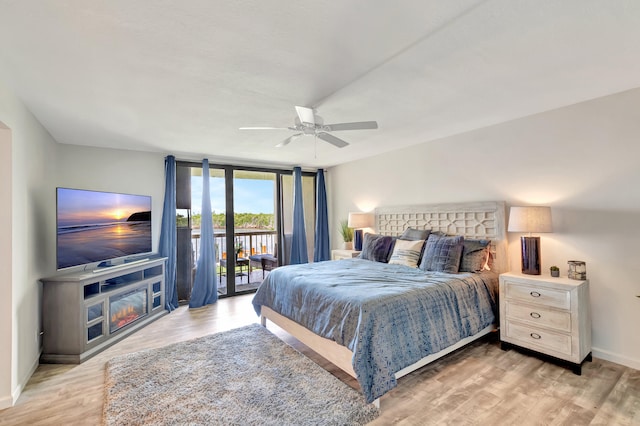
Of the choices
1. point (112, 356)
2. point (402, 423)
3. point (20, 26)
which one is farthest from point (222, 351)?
point (20, 26)

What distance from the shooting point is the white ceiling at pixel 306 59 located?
151cm

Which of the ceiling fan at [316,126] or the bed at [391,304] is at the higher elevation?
the ceiling fan at [316,126]

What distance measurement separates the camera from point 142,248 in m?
4.06

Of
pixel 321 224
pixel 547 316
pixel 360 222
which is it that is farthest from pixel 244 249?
pixel 547 316

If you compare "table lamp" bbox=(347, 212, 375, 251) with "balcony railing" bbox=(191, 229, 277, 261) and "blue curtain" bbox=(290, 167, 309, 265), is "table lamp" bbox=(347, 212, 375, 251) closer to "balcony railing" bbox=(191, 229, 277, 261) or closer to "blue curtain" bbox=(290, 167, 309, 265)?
"blue curtain" bbox=(290, 167, 309, 265)

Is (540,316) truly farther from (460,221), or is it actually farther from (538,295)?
(460,221)

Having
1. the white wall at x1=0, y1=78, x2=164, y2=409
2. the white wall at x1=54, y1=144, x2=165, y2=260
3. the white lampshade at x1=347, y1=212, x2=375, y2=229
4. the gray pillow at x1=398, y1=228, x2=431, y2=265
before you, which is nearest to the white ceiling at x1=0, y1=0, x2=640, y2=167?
the white wall at x1=0, y1=78, x2=164, y2=409

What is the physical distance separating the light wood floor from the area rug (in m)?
0.18

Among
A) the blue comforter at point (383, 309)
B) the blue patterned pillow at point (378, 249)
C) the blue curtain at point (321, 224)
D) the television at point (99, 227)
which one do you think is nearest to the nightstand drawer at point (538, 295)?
the blue comforter at point (383, 309)

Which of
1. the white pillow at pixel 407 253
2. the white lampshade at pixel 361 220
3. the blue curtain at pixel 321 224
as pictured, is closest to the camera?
the white pillow at pixel 407 253

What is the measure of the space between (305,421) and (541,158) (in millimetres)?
3410

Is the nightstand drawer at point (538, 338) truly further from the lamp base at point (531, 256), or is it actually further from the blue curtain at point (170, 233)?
the blue curtain at point (170, 233)

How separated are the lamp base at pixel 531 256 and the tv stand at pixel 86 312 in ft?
14.8

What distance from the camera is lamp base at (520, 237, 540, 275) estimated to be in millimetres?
2959
